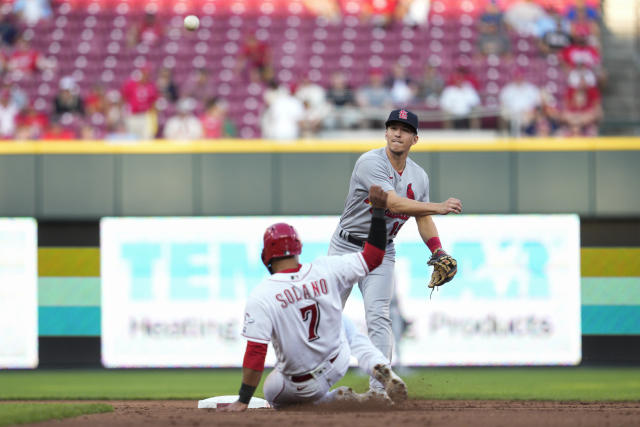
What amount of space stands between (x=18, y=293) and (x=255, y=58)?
5.55 metres

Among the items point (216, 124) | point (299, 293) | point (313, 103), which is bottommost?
point (299, 293)

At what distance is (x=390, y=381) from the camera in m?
5.62

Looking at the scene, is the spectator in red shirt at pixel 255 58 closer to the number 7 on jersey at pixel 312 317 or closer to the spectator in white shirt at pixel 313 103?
the spectator in white shirt at pixel 313 103

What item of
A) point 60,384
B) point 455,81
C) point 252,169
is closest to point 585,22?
point 455,81

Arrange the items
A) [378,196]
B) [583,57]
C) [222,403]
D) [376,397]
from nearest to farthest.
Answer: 1. [378,196]
2. [376,397]
3. [222,403]
4. [583,57]

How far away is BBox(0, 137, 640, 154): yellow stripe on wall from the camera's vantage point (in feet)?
42.5

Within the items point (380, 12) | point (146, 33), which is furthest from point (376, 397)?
point (146, 33)

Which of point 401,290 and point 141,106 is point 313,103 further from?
point 401,290

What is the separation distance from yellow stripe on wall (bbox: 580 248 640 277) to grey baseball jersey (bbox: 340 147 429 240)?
24.0 feet

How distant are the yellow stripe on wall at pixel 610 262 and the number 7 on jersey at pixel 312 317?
26.7 ft

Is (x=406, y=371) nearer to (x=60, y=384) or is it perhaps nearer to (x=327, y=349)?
(x=60, y=384)

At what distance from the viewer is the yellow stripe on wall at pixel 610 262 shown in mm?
13203

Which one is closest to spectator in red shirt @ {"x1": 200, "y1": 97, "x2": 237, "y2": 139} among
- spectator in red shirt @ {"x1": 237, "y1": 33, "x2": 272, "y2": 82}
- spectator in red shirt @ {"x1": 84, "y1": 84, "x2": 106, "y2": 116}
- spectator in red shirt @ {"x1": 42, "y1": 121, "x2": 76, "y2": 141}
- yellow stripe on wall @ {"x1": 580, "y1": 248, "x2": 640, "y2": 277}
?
spectator in red shirt @ {"x1": 84, "y1": 84, "x2": 106, "y2": 116}

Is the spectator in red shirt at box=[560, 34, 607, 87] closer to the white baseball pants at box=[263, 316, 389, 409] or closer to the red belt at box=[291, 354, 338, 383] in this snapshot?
the white baseball pants at box=[263, 316, 389, 409]
